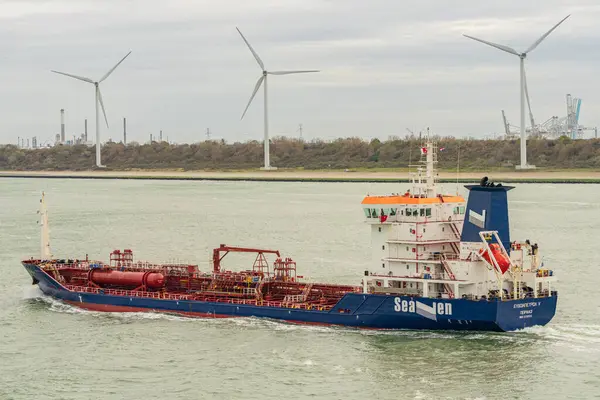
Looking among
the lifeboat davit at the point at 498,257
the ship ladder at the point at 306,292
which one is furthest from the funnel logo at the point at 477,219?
the ship ladder at the point at 306,292

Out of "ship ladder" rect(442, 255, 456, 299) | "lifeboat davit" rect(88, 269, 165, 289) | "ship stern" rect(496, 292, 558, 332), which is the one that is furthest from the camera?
"lifeboat davit" rect(88, 269, 165, 289)

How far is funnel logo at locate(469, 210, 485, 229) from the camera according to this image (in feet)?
138

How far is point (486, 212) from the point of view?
1657 inches

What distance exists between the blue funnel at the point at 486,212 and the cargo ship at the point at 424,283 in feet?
0.13

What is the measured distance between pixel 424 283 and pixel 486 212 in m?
3.85

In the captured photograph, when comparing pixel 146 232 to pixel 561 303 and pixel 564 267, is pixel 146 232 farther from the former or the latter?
pixel 561 303

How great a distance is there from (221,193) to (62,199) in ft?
76.1

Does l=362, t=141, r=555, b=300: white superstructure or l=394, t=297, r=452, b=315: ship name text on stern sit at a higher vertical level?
l=362, t=141, r=555, b=300: white superstructure

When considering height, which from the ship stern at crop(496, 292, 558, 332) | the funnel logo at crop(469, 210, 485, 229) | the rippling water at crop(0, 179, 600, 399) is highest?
the funnel logo at crop(469, 210, 485, 229)

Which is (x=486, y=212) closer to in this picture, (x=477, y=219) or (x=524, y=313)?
(x=477, y=219)

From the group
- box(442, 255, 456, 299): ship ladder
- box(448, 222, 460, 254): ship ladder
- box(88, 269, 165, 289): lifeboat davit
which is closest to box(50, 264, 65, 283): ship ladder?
box(88, 269, 165, 289): lifeboat davit

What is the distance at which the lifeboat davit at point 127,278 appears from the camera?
51.6 metres

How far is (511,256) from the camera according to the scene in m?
42.8

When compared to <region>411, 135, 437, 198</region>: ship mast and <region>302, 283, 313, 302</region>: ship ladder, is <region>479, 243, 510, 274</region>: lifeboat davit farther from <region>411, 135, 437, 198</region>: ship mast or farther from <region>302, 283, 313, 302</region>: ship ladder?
<region>302, 283, 313, 302</region>: ship ladder
